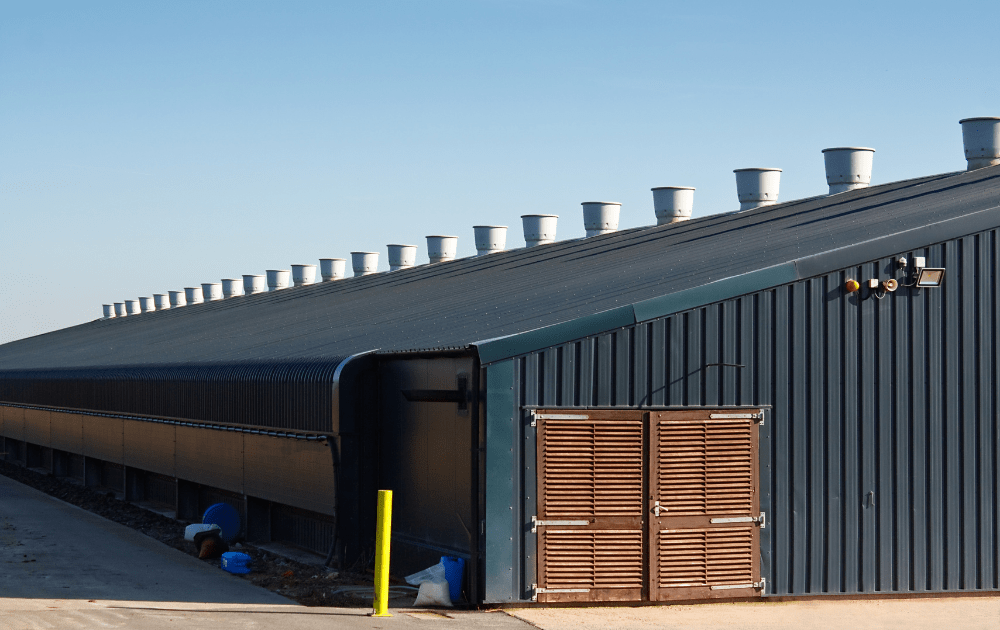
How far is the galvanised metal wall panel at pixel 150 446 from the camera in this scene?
22.0 m

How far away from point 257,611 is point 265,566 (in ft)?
12.2

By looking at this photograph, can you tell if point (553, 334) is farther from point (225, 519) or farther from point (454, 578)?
point (225, 519)

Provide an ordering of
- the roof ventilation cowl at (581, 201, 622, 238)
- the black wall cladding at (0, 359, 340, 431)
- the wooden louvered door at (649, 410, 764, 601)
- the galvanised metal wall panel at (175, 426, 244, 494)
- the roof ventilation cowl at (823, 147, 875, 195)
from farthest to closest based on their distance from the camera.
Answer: the roof ventilation cowl at (581, 201, 622, 238)
the roof ventilation cowl at (823, 147, 875, 195)
the galvanised metal wall panel at (175, 426, 244, 494)
the black wall cladding at (0, 359, 340, 431)
the wooden louvered door at (649, 410, 764, 601)

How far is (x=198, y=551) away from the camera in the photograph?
696 inches

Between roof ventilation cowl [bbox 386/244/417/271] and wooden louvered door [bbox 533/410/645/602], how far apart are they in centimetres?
3170

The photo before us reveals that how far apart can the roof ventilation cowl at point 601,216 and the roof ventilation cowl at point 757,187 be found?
608 cm

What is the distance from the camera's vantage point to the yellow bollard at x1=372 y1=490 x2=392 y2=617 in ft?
40.3

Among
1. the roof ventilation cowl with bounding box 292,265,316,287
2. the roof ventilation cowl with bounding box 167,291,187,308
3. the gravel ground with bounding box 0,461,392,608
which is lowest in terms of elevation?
the gravel ground with bounding box 0,461,392,608

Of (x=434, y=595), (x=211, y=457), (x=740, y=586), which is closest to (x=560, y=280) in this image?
(x=211, y=457)

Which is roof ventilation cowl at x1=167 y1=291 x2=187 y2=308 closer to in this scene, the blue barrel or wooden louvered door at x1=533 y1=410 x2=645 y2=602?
the blue barrel

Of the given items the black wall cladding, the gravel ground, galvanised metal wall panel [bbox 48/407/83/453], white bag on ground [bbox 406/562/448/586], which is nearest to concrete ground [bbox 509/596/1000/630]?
white bag on ground [bbox 406/562/448/586]

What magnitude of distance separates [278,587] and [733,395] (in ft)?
18.3

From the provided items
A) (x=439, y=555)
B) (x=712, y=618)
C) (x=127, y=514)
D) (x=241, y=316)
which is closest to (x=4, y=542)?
(x=127, y=514)

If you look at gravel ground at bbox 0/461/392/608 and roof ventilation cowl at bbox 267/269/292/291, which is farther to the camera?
roof ventilation cowl at bbox 267/269/292/291
